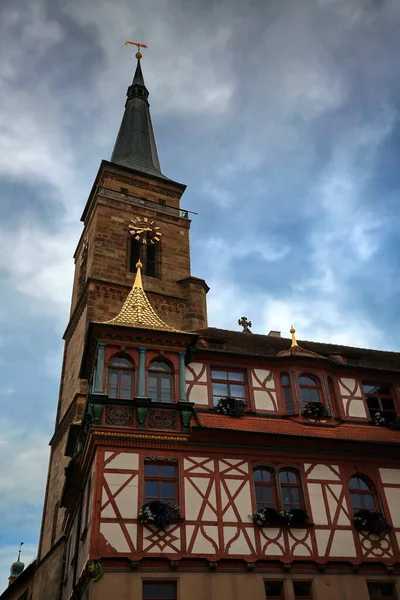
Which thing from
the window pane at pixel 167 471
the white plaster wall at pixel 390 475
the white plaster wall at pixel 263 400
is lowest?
the window pane at pixel 167 471

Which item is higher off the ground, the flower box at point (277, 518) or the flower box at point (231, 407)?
the flower box at point (231, 407)

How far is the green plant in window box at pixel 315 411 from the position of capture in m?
21.6

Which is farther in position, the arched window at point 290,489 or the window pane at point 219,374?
the window pane at point 219,374

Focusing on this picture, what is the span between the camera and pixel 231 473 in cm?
1931

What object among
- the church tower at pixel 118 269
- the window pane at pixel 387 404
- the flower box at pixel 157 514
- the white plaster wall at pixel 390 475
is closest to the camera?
the flower box at pixel 157 514

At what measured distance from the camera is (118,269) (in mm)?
37406

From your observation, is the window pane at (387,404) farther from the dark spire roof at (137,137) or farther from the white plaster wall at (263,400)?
the dark spire roof at (137,137)

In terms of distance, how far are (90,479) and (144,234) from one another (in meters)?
23.6

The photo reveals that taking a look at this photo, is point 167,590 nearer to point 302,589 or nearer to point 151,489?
point 151,489

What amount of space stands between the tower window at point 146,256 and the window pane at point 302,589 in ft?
76.1

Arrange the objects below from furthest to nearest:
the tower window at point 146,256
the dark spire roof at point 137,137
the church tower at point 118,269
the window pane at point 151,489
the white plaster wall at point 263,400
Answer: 1. the dark spire roof at point 137,137
2. the tower window at point 146,256
3. the church tower at point 118,269
4. the white plaster wall at point 263,400
5. the window pane at point 151,489

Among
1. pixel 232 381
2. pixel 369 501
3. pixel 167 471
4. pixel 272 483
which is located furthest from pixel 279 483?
pixel 232 381

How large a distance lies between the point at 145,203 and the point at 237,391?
75.7 feet

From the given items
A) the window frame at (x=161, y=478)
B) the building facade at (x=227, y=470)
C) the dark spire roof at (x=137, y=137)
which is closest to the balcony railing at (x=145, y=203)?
the dark spire roof at (x=137, y=137)
